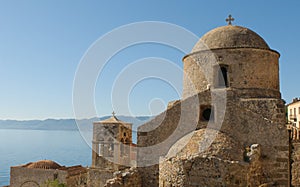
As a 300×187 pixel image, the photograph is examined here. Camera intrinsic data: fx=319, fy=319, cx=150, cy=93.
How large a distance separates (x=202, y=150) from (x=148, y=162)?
2.44m

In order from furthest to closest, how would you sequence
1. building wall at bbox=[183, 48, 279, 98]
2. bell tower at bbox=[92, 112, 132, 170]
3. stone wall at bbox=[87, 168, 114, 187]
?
bell tower at bbox=[92, 112, 132, 170] → stone wall at bbox=[87, 168, 114, 187] → building wall at bbox=[183, 48, 279, 98]

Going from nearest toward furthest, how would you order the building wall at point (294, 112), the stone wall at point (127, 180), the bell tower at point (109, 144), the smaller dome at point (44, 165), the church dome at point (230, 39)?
1. the stone wall at point (127, 180)
2. the church dome at point (230, 39)
3. the bell tower at point (109, 144)
4. the smaller dome at point (44, 165)
5. the building wall at point (294, 112)

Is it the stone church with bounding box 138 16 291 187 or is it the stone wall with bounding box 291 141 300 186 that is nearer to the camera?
the stone church with bounding box 138 16 291 187

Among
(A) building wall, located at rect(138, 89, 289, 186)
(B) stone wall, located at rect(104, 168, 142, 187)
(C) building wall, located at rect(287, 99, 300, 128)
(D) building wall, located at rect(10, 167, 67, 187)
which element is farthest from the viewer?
(C) building wall, located at rect(287, 99, 300, 128)

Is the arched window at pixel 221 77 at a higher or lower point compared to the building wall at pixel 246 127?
higher

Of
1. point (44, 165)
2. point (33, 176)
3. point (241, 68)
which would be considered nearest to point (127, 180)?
point (241, 68)

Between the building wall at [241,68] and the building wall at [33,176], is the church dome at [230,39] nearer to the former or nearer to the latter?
the building wall at [241,68]

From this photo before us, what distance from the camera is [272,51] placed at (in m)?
12.5

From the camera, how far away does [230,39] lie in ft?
41.0

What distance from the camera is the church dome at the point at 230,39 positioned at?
40.5ft

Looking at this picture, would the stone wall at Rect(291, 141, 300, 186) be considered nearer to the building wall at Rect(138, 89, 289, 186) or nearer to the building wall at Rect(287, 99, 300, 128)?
the building wall at Rect(138, 89, 289, 186)

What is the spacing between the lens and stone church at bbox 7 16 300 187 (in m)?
7.77

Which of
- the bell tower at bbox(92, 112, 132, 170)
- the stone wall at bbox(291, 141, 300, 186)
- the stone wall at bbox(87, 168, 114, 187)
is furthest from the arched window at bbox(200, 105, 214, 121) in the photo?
the stone wall at bbox(87, 168, 114, 187)

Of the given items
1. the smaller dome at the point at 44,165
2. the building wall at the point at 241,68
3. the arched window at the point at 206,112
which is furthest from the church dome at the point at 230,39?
the smaller dome at the point at 44,165
